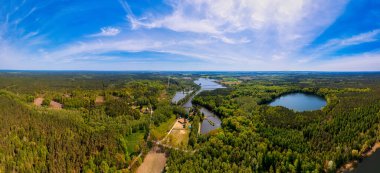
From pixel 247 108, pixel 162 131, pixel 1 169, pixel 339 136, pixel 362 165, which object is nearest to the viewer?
pixel 1 169

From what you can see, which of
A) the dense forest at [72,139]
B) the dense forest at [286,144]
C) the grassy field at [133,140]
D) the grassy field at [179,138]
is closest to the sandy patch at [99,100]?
the dense forest at [72,139]

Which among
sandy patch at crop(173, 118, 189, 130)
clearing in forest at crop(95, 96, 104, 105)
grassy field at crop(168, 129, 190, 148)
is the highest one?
clearing in forest at crop(95, 96, 104, 105)

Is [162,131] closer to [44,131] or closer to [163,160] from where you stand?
[163,160]

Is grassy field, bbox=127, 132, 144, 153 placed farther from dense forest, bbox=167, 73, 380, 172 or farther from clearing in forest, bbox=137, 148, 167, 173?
dense forest, bbox=167, 73, 380, 172

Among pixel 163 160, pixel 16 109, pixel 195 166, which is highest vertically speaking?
pixel 16 109

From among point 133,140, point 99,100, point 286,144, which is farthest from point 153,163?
point 99,100

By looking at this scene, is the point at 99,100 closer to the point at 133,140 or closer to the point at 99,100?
the point at 99,100

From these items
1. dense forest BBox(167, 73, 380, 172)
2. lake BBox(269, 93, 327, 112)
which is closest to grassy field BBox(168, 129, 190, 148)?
dense forest BBox(167, 73, 380, 172)

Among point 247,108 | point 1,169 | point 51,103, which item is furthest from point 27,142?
point 247,108
